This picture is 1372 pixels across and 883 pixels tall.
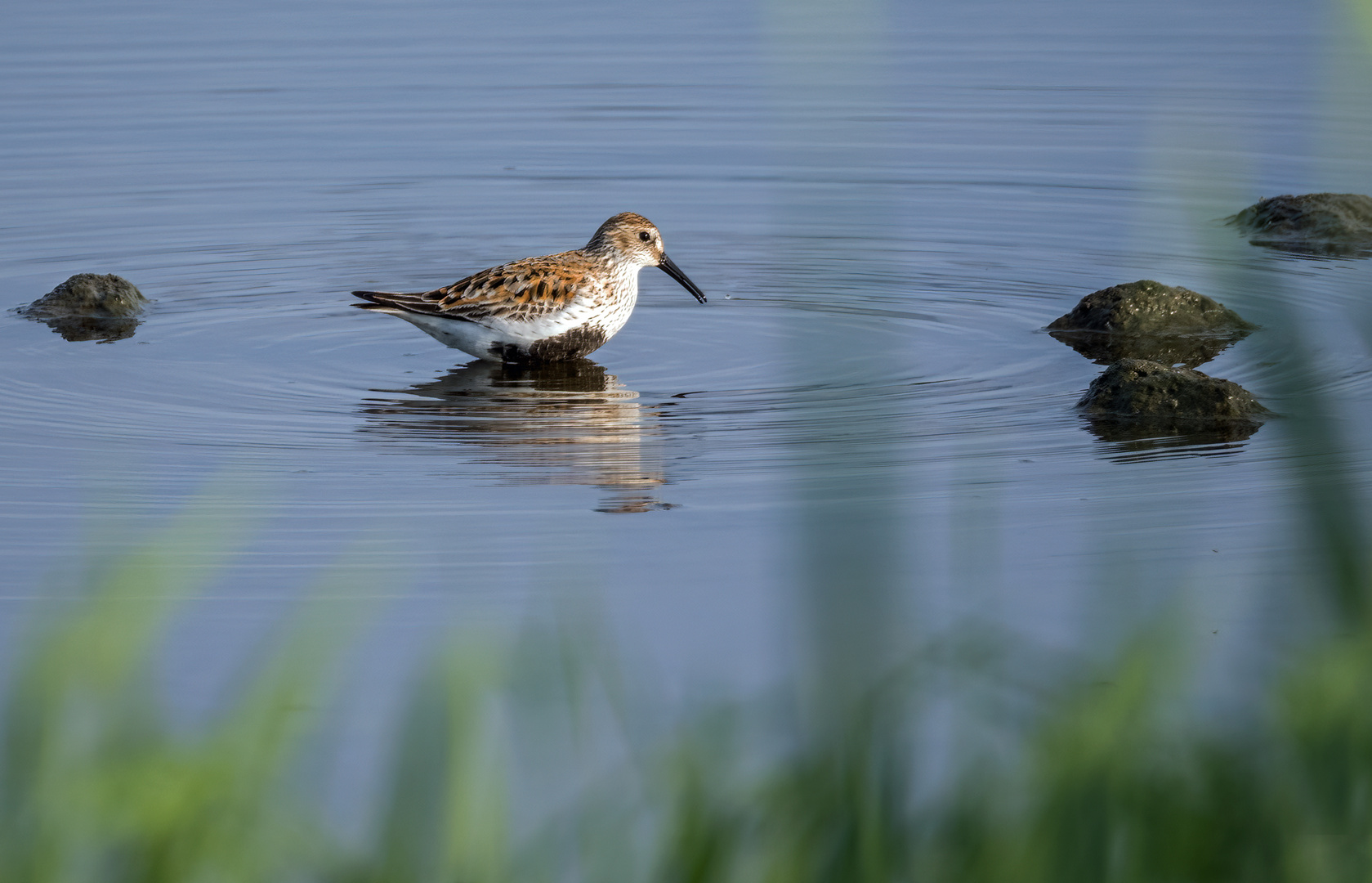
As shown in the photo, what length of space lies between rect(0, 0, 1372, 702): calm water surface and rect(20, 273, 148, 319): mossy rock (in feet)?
1.17

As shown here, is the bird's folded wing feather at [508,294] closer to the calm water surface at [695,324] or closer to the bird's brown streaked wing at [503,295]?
the bird's brown streaked wing at [503,295]

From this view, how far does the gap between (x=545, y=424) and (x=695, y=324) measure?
113 inches

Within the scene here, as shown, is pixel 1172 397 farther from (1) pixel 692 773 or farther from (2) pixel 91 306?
(1) pixel 692 773

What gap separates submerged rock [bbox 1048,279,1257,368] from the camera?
11438 millimetres

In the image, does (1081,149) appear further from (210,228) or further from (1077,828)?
(1077,828)

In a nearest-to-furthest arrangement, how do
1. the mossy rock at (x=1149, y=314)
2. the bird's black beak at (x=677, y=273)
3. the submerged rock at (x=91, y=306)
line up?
1. the mossy rock at (x=1149, y=314)
2. the submerged rock at (x=91, y=306)
3. the bird's black beak at (x=677, y=273)

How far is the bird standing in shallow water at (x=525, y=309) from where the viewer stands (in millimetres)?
11203

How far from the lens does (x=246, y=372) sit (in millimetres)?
10961

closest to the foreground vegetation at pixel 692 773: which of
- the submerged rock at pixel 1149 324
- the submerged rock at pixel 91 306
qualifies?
→ the submerged rock at pixel 1149 324

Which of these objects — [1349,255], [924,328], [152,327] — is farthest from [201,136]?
[1349,255]

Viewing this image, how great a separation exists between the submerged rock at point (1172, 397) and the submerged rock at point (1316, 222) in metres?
5.08

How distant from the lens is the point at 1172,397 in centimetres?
948

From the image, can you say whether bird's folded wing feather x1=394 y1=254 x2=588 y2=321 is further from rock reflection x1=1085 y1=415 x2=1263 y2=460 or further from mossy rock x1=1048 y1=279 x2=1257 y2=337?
rock reflection x1=1085 y1=415 x2=1263 y2=460

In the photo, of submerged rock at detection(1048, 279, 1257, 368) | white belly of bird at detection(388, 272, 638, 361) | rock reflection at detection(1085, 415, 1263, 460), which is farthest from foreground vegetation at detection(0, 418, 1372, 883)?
submerged rock at detection(1048, 279, 1257, 368)
